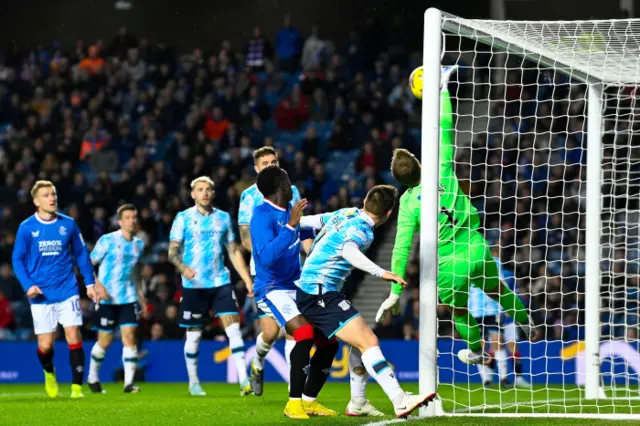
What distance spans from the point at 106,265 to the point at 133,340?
0.93 metres

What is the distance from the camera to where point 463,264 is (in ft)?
→ 28.5

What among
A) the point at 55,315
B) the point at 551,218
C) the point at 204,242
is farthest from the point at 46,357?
the point at 551,218

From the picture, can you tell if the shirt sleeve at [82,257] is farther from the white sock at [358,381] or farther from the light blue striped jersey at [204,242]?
the white sock at [358,381]

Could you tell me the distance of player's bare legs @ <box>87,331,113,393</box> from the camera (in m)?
12.1

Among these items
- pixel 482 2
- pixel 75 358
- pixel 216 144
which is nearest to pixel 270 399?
pixel 75 358

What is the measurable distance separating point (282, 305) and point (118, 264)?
5.27m

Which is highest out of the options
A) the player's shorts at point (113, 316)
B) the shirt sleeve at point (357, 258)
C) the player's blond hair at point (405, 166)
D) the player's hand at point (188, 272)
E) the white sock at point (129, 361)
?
the player's blond hair at point (405, 166)

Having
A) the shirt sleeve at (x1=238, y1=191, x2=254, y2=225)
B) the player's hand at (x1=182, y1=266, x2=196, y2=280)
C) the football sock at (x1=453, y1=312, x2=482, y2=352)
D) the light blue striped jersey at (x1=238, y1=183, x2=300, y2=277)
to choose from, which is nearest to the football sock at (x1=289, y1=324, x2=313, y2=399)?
the football sock at (x1=453, y1=312, x2=482, y2=352)

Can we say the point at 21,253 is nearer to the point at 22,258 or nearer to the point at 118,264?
the point at 22,258

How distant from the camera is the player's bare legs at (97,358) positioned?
39.8 feet

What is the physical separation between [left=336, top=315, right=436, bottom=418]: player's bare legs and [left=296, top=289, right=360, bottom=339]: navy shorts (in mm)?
46

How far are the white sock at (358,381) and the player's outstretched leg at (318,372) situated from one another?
25cm

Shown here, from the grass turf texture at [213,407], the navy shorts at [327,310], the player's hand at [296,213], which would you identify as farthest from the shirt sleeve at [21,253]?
the player's hand at [296,213]

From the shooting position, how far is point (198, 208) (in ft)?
37.6
